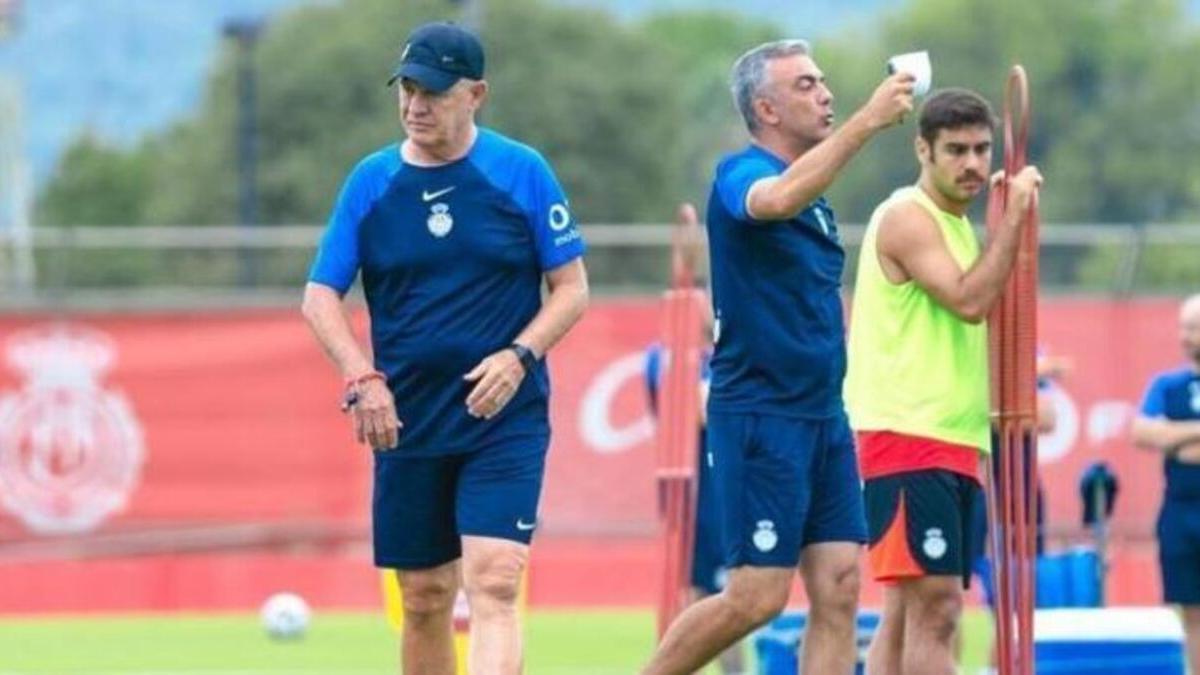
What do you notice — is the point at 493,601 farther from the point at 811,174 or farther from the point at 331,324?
the point at 811,174

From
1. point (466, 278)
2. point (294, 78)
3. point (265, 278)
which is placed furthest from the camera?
point (294, 78)

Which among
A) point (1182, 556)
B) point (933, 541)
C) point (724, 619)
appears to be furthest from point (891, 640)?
point (1182, 556)

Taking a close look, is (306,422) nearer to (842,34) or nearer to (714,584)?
(714,584)

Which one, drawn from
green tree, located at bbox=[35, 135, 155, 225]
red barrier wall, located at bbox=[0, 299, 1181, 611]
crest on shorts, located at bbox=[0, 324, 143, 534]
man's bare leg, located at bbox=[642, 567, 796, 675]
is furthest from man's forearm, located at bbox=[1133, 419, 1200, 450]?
green tree, located at bbox=[35, 135, 155, 225]

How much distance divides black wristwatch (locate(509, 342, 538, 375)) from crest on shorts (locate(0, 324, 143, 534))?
15.2 meters

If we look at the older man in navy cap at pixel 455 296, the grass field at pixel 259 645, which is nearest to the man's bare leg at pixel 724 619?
the older man in navy cap at pixel 455 296

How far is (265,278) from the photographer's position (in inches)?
1523

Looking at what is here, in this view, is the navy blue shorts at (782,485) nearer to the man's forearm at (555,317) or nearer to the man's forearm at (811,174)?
the man's forearm at (555,317)

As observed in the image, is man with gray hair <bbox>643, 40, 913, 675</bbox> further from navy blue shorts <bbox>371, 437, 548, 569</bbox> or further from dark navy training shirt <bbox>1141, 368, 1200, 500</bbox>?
dark navy training shirt <bbox>1141, 368, 1200, 500</bbox>

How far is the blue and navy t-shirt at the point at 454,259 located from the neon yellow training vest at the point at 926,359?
133 cm

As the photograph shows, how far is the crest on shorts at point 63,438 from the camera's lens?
27047 mm

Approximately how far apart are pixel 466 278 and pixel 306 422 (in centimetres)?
1532

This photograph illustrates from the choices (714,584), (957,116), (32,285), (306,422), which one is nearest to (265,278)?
(32,285)

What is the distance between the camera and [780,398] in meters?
12.4
